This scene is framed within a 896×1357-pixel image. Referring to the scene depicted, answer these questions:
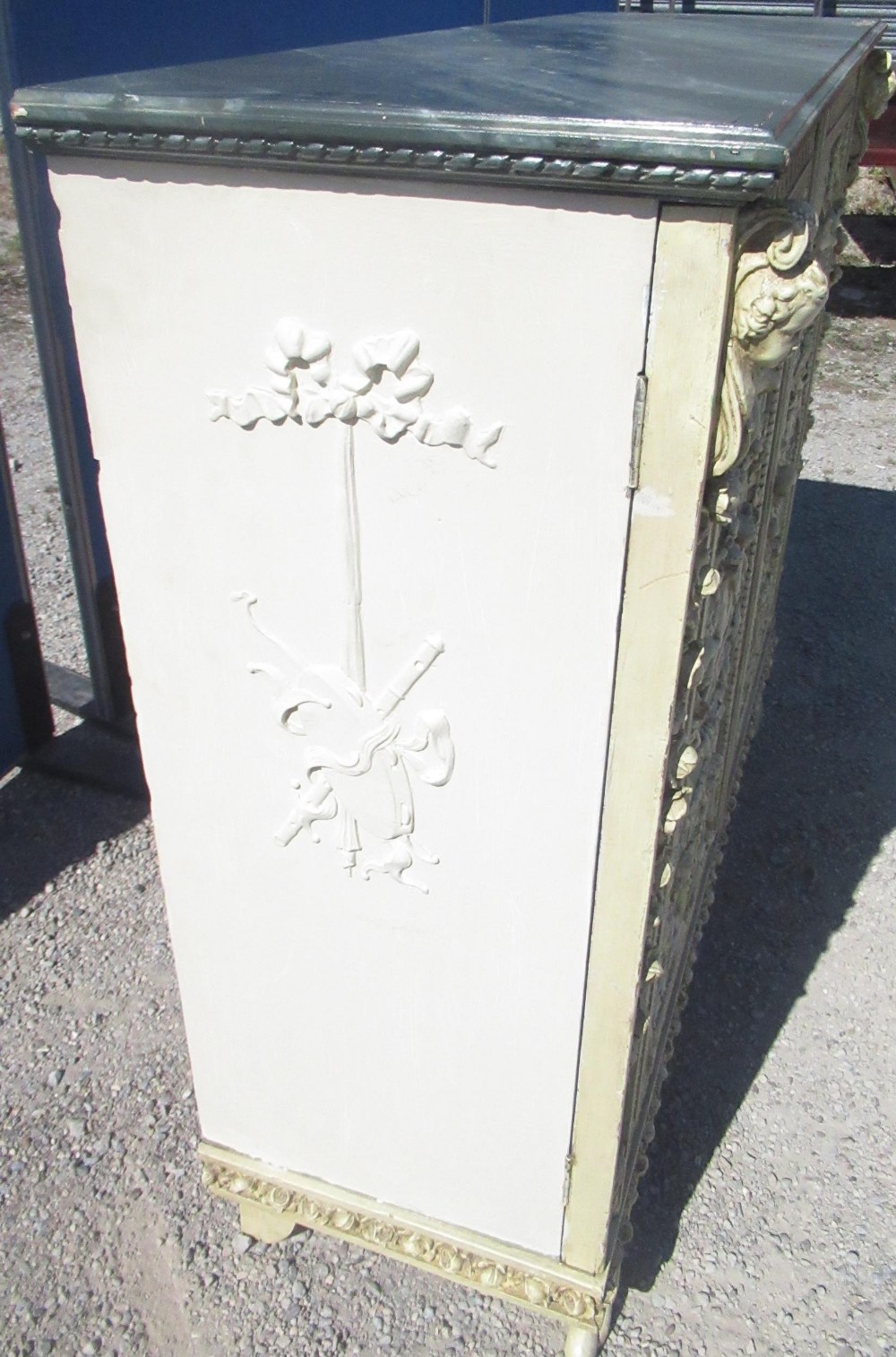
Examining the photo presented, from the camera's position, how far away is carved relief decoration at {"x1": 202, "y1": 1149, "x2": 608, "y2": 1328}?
1875 mm

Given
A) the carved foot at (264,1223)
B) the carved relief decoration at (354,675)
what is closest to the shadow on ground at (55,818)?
the carved foot at (264,1223)

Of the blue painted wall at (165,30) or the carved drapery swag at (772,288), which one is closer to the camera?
the carved drapery swag at (772,288)

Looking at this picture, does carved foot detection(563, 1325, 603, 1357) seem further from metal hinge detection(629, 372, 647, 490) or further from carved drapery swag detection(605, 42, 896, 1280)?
metal hinge detection(629, 372, 647, 490)

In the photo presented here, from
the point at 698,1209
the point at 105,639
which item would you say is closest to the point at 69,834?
the point at 105,639

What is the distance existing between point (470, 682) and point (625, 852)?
0.96 feet

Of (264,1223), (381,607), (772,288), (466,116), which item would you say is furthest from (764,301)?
(264,1223)

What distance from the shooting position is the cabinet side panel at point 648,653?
43.5 inches

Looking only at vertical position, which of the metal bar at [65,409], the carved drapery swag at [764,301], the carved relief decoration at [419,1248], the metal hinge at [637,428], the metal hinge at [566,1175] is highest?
the carved drapery swag at [764,301]

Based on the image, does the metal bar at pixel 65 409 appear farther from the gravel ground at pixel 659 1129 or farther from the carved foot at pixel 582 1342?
the carved foot at pixel 582 1342

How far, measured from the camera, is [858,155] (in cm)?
258

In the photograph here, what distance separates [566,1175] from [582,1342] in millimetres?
328

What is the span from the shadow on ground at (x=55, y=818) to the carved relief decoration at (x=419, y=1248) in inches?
43.8

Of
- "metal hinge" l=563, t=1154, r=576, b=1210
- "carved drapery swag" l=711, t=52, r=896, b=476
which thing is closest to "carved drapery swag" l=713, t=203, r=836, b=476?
"carved drapery swag" l=711, t=52, r=896, b=476

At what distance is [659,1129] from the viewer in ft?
7.63
